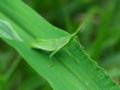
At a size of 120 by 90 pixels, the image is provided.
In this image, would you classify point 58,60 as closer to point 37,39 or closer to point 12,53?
point 37,39

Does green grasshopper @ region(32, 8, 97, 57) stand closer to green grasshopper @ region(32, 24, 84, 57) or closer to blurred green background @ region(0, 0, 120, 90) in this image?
green grasshopper @ region(32, 24, 84, 57)

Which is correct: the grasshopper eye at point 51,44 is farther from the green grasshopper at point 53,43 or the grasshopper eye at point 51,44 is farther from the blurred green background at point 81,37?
the blurred green background at point 81,37

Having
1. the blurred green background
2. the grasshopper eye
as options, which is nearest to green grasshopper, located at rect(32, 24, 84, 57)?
the grasshopper eye

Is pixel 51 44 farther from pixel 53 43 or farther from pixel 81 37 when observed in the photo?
pixel 81 37

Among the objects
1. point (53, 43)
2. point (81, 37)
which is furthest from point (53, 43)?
point (81, 37)

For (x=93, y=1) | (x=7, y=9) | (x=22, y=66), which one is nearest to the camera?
(x=7, y=9)

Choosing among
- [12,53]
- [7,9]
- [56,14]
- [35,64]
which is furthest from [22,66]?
[35,64]

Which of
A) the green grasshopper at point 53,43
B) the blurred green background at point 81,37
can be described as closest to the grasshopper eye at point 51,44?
the green grasshopper at point 53,43

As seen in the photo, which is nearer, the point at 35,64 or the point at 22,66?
the point at 35,64
